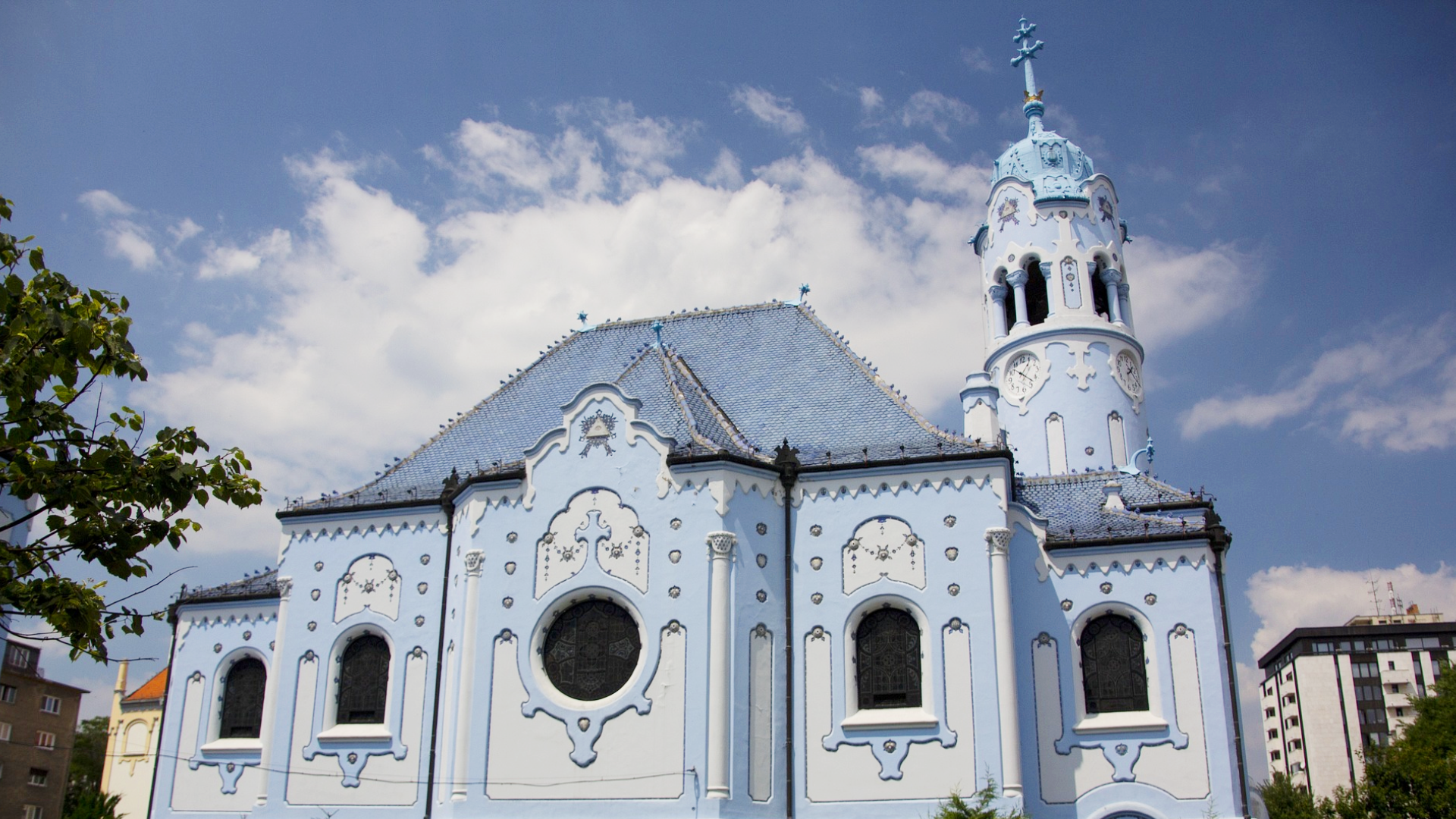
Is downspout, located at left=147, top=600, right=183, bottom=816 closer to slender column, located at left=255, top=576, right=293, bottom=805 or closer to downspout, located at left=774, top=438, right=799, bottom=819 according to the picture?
slender column, located at left=255, top=576, right=293, bottom=805

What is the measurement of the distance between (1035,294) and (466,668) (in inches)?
782

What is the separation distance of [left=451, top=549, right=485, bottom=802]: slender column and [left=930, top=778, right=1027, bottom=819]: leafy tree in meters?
8.84

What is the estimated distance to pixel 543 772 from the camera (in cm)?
2147

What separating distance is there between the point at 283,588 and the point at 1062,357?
21.1 m

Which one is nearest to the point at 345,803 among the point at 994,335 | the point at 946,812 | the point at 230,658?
the point at 230,658

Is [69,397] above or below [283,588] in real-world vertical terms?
below

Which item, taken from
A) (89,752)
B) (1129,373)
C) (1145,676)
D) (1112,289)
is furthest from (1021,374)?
(89,752)

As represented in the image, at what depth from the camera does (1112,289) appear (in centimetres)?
3300

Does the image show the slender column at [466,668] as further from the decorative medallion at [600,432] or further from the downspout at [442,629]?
the decorative medallion at [600,432]

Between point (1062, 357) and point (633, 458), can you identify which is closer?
point (633, 458)

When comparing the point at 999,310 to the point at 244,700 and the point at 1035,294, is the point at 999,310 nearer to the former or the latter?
the point at 1035,294

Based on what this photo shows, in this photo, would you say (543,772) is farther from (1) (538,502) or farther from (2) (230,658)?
(2) (230,658)

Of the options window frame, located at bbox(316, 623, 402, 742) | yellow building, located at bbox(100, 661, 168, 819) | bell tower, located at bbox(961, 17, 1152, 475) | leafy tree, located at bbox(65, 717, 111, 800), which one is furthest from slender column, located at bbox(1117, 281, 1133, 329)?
leafy tree, located at bbox(65, 717, 111, 800)

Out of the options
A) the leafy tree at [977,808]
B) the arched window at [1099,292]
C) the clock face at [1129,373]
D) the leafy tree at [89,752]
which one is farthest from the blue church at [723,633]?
the leafy tree at [89,752]
